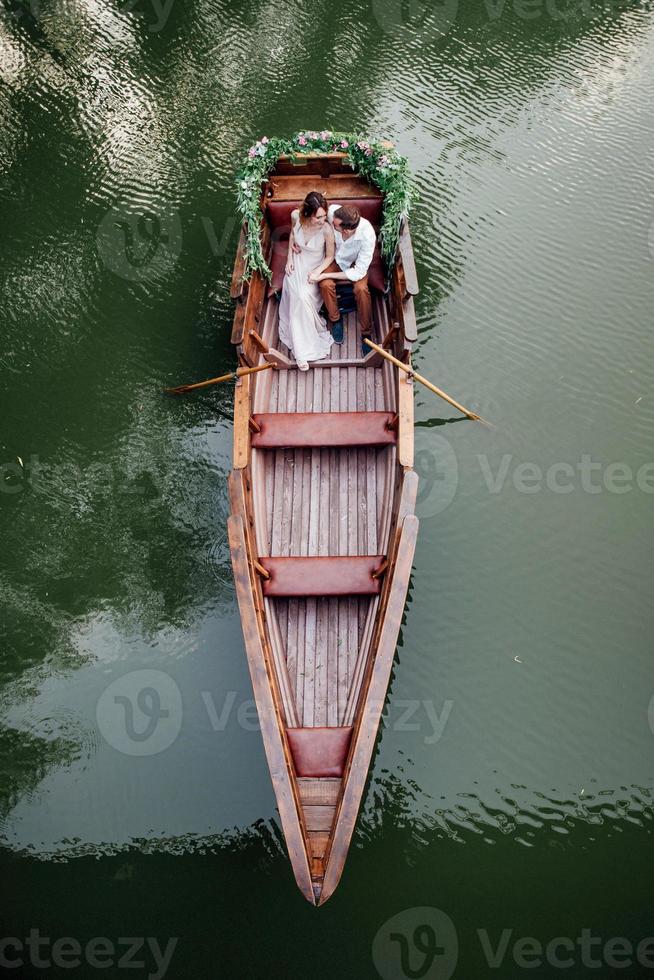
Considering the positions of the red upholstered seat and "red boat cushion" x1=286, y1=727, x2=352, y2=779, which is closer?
"red boat cushion" x1=286, y1=727, x2=352, y2=779

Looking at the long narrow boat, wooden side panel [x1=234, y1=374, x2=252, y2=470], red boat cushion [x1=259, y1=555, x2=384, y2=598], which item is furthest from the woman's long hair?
red boat cushion [x1=259, y1=555, x2=384, y2=598]

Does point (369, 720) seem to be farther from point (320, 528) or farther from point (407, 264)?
point (407, 264)

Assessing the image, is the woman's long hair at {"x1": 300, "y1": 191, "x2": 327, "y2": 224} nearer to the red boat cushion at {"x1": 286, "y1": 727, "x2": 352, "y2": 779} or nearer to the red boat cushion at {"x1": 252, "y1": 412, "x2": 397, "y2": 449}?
the red boat cushion at {"x1": 252, "y1": 412, "x2": 397, "y2": 449}

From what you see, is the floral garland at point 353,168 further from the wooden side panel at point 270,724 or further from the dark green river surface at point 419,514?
the wooden side panel at point 270,724

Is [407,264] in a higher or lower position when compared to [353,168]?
lower

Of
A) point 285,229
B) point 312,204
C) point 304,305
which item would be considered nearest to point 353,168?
point 285,229

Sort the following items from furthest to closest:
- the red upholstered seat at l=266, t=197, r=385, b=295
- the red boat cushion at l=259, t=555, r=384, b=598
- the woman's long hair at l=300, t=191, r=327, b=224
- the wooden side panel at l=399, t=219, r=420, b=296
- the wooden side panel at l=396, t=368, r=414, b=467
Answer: the red upholstered seat at l=266, t=197, r=385, b=295
the woman's long hair at l=300, t=191, r=327, b=224
the wooden side panel at l=399, t=219, r=420, b=296
the wooden side panel at l=396, t=368, r=414, b=467
the red boat cushion at l=259, t=555, r=384, b=598
